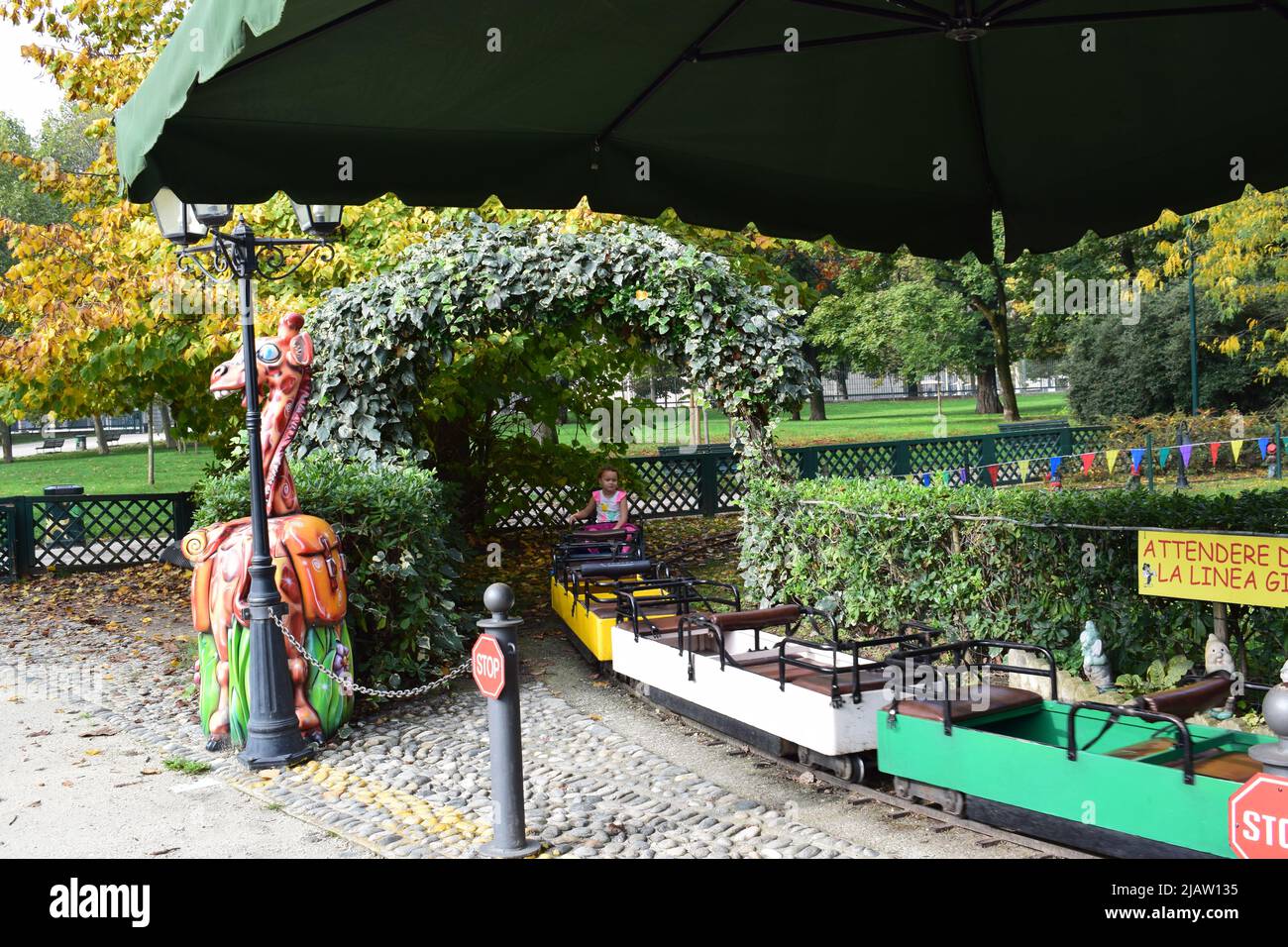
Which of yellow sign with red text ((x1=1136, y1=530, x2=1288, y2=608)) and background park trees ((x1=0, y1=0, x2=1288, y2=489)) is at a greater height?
background park trees ((x1=0, y1=0, x2=1288, y2=489))

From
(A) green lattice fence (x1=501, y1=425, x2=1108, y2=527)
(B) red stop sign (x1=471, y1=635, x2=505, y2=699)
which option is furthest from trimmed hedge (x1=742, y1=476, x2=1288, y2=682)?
(A) green lattice fence (x1=501, y1=425, x2=1108, y2=527)

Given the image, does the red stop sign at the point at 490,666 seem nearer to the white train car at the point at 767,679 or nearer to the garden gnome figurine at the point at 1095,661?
the white train car at the point at 767,679

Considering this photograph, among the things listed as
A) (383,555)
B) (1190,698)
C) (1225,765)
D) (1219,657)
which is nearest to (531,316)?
(383,555)

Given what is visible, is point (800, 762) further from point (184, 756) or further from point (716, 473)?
point (716, 473)

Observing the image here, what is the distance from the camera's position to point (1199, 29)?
4.72 metres

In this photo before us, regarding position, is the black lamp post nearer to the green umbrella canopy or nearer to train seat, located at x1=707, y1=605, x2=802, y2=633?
train seat, located at x1=707, y1=605, x2=802, y2=633

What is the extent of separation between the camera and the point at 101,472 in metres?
38.6

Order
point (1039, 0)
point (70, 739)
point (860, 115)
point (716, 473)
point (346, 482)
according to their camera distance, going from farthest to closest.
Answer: point (716, 473) < point (346, 482) < point (70, 739) < point (860, 115) < point (1039, 0)

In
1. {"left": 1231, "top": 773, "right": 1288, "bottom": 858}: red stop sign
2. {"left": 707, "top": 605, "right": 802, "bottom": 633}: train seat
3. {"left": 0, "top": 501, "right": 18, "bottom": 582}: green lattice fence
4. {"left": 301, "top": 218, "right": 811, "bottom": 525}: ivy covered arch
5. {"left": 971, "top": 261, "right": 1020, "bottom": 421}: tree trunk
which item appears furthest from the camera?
{"left": 971, "top": 261, "right": 1020, "bottom": 421}: tree trunk

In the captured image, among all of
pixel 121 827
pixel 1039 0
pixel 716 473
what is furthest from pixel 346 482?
pixel 716 473

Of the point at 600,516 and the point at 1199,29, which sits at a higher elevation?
the point at 1199,29

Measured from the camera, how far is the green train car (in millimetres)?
4738

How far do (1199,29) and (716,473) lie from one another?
17.3 meters

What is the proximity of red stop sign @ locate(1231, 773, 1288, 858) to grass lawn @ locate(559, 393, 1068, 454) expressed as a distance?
30348mm
